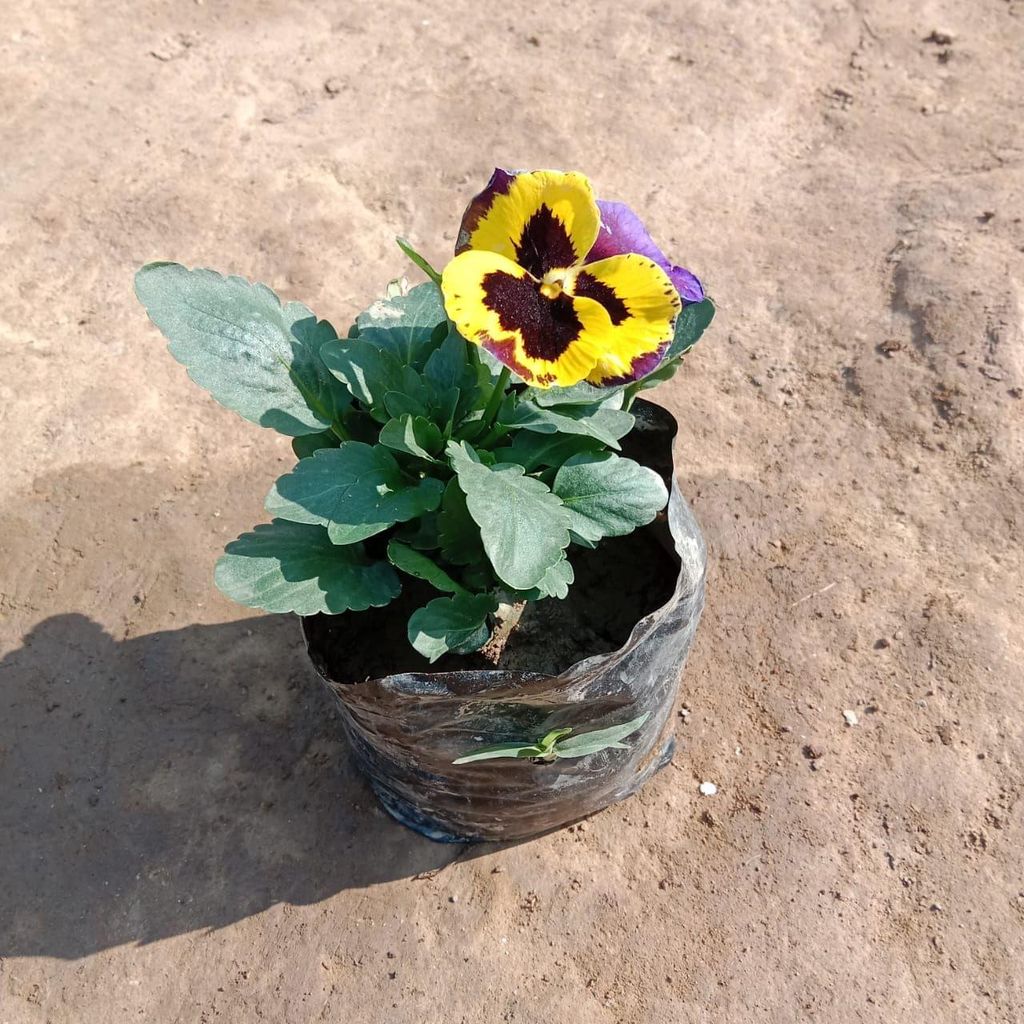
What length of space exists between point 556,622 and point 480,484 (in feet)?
2.19

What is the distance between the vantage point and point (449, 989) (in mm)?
2314

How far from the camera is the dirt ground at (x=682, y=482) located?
236cm

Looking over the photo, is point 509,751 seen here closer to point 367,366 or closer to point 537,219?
point 367,366

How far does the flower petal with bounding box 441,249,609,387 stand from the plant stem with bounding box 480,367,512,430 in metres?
0.26

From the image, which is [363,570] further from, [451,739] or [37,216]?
[37,216]

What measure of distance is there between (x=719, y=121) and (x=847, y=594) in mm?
2311

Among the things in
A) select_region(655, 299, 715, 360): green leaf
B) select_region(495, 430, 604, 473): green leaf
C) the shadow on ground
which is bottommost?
the shadow on ground

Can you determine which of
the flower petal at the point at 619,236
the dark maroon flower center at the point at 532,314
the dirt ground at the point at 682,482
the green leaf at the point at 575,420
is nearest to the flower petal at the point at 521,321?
the dark maroon flower center at the point at 532,314

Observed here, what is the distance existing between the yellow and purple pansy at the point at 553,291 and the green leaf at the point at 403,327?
42 centimetres

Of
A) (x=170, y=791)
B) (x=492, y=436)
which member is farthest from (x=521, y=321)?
(x=170, y=791)

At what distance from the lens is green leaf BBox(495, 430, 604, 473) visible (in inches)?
71.9

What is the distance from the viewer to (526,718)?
1845 millimetres

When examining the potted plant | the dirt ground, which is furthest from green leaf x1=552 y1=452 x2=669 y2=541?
the dirt ground

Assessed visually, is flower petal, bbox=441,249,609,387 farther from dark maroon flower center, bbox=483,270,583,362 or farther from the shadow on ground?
the shadow on ground
